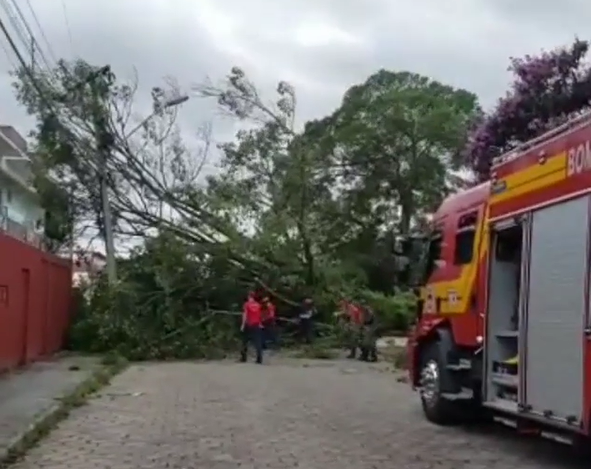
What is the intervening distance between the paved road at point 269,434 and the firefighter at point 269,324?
7750 millimetres

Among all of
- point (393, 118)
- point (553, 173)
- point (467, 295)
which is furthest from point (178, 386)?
point (393, 118)

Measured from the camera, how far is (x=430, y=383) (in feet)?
47.1

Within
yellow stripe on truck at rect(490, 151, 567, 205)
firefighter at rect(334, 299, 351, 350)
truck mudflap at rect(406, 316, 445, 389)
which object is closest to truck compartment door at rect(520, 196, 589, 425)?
Result: yellow stripe on truck at rect(490, 151, 567, 205)

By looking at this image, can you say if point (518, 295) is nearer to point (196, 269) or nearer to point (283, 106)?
point (196, 269)

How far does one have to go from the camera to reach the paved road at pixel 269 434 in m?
11.5

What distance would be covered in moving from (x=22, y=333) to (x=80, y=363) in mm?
1601

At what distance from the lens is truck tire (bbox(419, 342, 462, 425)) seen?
13914 millimetres

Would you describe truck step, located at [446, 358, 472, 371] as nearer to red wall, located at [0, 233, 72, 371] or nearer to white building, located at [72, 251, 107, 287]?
red wall, located at [0, 233, 72, 371]

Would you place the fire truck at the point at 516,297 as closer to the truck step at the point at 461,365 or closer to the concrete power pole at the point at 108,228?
the truck step at the point at 461,365

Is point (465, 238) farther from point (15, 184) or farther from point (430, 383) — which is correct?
point (15, 184)

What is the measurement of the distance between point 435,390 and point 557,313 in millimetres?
3926

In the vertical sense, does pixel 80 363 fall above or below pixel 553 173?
below

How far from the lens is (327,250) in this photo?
32344 mm

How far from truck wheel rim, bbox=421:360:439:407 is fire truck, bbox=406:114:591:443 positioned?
0.06 feet
